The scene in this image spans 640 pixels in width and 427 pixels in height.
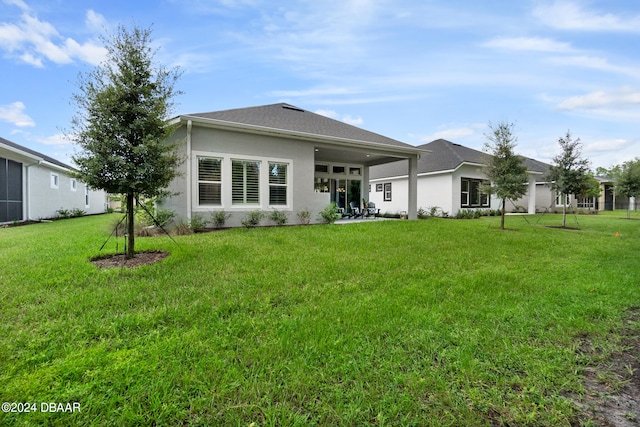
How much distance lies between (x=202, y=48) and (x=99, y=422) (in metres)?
11.3

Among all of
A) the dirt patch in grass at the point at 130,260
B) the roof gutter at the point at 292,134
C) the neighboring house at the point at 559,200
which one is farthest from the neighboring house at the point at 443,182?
the dirt patch in grass at the point at 130,260

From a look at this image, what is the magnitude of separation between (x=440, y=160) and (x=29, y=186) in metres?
24.1

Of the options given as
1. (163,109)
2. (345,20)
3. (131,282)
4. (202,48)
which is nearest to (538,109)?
(345,20)

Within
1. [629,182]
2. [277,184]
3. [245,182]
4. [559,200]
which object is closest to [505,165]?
[277,184]

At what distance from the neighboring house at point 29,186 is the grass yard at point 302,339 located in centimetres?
1043

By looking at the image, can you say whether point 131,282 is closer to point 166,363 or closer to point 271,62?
point 166,363

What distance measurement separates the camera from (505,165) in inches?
499

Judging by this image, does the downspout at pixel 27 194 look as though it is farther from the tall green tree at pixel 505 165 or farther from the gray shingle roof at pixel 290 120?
the tall green tree at pixel 505 165

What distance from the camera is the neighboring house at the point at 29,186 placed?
1338 cm

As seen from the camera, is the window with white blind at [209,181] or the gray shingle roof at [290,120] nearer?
the window with white blind at [209,181]

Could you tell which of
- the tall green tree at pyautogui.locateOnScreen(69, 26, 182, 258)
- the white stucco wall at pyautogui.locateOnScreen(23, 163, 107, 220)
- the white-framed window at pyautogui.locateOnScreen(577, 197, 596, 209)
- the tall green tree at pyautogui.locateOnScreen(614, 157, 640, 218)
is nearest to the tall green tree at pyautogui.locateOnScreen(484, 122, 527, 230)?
the tall green tree at pyautogui.locateOnScreen(69, 26, 182, 258)

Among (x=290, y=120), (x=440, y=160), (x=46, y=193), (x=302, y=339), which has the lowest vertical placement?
(x=302, y=339)

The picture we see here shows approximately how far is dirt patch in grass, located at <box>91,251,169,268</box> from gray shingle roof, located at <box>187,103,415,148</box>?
5500 mm

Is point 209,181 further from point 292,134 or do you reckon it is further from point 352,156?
point 352,156
